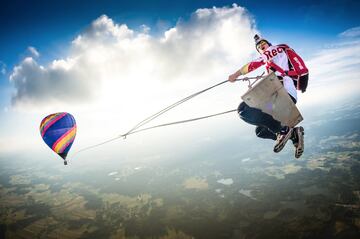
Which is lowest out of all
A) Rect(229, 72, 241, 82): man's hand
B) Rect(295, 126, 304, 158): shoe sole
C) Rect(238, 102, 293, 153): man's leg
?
Rect(295, 126, 304, 158): shoe sole

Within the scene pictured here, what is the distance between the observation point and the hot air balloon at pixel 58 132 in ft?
68.3

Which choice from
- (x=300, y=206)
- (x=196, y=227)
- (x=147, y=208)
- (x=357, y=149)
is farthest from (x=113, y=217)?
(x=357, y=149)

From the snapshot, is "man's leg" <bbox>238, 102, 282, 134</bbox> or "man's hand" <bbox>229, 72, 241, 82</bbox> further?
"man's hand" <bbox>229, 72, 241, 82</bbox>

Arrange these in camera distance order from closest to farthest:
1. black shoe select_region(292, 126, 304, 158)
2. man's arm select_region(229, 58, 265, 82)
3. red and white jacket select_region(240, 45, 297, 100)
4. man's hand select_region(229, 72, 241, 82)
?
red and white jacket select_region(240, 45, 297, 100)
man's arm select_region(229, 58, 265, 82)
man's hand select_region(229, 72, 241, 82)
black shoe select_region(292, 126, 304, 158)

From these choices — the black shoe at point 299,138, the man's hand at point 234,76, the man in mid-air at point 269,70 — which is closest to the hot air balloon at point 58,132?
the man's hand at point 234,76

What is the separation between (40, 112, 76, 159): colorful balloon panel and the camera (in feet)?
68.3

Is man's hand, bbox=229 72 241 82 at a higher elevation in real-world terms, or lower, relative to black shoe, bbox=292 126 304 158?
higher

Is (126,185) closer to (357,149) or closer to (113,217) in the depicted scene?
(113,217)

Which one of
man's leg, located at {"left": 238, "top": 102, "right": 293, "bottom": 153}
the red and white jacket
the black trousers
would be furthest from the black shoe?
the red and white jacket

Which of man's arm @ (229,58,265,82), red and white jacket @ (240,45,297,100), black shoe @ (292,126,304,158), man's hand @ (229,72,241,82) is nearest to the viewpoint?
red and white jacket @ (240,45,297,100)

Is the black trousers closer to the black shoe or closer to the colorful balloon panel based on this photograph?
the black shoe

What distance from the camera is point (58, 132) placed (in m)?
21.2

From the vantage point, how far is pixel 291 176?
5463 inches

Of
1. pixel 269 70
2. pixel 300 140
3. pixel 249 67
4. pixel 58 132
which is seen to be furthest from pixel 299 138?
pixel 58 132
